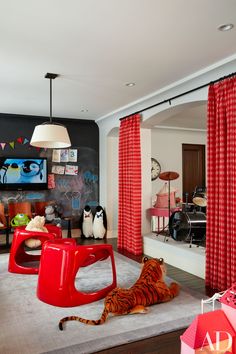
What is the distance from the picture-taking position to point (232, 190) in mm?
3227

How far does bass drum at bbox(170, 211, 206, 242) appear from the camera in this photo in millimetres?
4445

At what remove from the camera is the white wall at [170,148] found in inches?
310

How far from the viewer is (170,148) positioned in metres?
8.02

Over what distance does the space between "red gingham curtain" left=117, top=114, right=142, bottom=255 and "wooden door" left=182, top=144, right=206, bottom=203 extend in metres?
3.16

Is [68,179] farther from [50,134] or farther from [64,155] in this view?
[50,134]

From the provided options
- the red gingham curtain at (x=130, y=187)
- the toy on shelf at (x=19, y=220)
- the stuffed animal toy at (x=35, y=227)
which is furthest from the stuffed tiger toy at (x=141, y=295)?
the toy on shelf at (x=19, y=220)

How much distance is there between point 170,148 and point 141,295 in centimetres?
570

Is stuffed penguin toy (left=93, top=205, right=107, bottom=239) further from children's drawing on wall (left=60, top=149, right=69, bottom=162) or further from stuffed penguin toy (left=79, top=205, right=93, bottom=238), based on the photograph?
children's drawing on wall (left=60, top=149, right=69, bottom=162)

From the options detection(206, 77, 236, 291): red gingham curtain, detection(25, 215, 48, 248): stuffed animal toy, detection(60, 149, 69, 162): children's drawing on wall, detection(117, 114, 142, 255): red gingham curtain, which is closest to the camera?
detection(206, 77, 236, 291): red gingham curtain

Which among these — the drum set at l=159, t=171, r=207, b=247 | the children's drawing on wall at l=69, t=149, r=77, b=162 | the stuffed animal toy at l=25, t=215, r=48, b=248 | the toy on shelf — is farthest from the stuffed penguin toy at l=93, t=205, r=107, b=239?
the stuffed animal toy at l=25, t=215, r=48, b=248

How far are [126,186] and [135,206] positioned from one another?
45 cm

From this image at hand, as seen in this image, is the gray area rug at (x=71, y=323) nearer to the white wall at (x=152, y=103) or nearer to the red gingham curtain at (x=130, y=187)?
the red gingham curtain at (x=130, y=187)

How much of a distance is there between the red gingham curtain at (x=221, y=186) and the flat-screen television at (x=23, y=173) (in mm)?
3661

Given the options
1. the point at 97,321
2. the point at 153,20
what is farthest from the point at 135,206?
the point at 153,20
